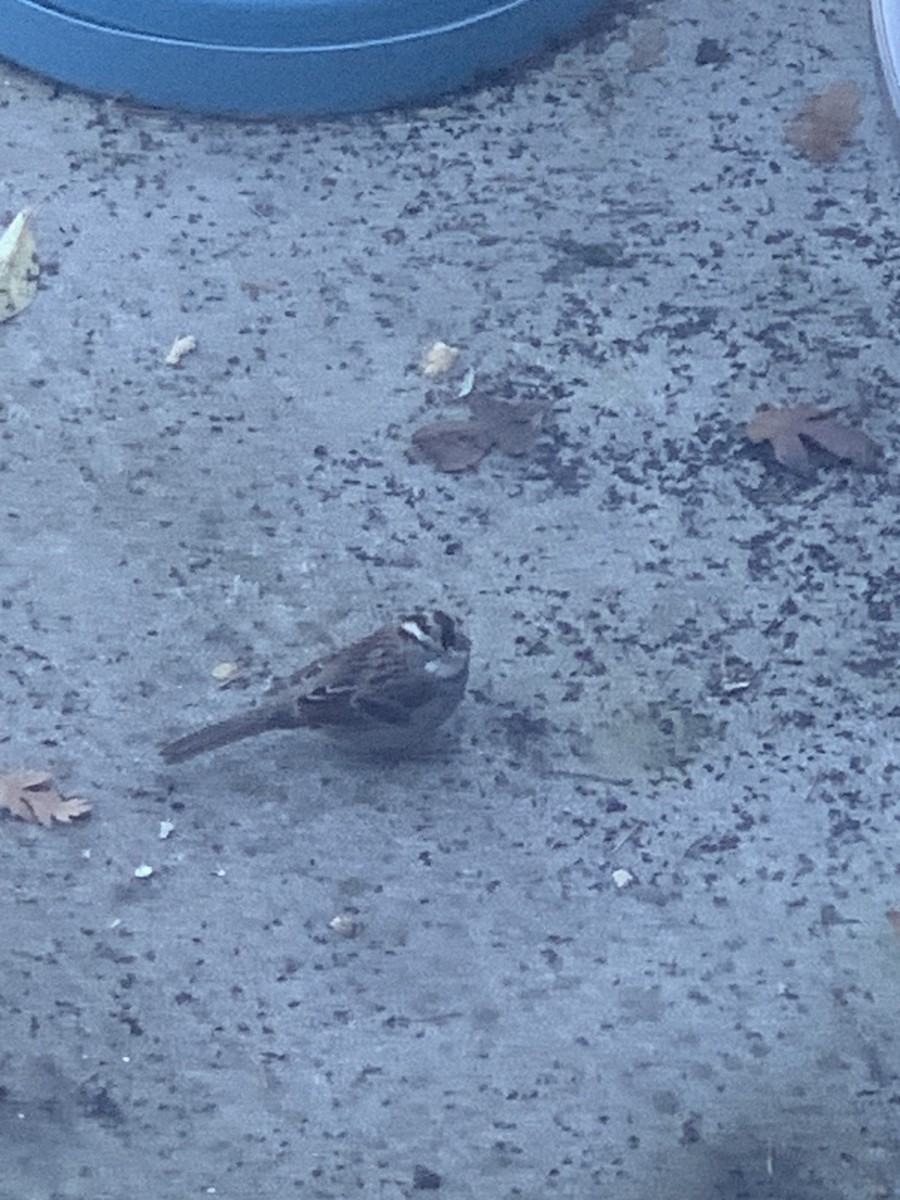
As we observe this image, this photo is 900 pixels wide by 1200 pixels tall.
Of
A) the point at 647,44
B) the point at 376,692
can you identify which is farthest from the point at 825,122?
the point at 376,692

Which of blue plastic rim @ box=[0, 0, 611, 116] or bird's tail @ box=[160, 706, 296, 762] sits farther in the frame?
blue plastic rim @ box=[0, 0, 611, 116]

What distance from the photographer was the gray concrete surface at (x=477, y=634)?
13.3 feet

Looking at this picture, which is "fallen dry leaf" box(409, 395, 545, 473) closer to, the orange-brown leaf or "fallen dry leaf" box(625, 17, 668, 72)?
the orange-brown leaf

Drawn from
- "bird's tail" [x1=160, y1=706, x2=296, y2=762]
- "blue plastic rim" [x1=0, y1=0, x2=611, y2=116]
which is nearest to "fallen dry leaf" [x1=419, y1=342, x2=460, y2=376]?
"blue plastic rim" [x1=0, y1=0, x2=611, y2=116]

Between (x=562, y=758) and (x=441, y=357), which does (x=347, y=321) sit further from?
(x=562, y=758)

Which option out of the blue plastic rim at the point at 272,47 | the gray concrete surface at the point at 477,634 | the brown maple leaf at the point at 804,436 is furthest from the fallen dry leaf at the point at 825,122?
the brown maple leaf at the point at 804,436

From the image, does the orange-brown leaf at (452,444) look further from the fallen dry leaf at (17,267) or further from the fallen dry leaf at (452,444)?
the fallen dry leaf at (17,267)

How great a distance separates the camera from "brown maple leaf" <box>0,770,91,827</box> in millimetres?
4484

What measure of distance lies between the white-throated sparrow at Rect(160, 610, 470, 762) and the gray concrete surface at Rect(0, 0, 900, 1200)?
16 centimetres

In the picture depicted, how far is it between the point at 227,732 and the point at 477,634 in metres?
0.78

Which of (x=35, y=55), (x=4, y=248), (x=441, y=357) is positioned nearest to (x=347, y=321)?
(x=441, y=357)

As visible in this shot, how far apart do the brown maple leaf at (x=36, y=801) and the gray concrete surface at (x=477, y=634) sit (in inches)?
2.0

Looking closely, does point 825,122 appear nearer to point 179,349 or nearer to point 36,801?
point 179,349

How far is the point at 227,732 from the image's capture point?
450 cm
